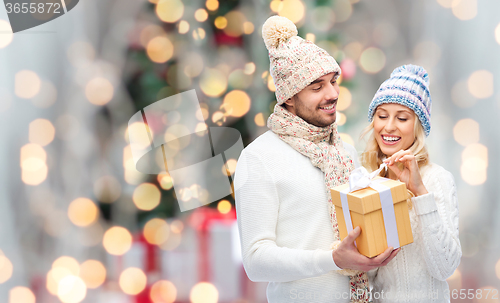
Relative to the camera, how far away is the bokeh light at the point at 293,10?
73.6 inches

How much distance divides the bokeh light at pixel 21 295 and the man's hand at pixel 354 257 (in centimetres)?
163

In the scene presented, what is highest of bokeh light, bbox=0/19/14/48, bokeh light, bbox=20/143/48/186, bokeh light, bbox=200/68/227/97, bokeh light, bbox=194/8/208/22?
bokeh light, bbox=0/19/14/48

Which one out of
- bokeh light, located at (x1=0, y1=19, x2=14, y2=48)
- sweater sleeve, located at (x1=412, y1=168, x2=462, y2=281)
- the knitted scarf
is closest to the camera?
sweater sleeve, located at (x1=412, y1=168, x2=462, y2=281)

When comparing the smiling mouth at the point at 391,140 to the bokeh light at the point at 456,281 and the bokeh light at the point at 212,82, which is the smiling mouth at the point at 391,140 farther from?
the bokeh light at the point at 456,281

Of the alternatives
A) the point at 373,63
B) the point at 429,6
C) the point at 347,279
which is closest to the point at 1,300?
the point at 347,279

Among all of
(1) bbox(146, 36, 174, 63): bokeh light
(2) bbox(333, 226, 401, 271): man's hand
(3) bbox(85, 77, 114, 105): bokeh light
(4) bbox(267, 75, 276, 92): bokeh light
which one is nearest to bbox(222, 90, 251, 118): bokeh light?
(4) bbox(267, 75, 276, 92): bokeh light

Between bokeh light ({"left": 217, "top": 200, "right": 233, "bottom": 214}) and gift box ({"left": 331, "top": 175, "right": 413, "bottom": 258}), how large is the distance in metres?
1.03

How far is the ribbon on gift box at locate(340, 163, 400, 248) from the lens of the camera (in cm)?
89

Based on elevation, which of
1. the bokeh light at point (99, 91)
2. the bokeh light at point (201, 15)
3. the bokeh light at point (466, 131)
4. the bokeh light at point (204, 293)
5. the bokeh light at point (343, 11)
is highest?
the bokeh light at point (201, 15)

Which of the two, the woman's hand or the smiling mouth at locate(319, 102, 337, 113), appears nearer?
the woman's hand

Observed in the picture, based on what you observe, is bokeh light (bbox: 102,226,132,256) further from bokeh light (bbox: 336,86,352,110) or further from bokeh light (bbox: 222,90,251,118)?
bokeh light (bbox: 336,86,352,110)

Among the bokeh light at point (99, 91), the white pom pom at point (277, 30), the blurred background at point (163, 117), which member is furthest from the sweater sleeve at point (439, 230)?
the bokeh light at point (99, 91)

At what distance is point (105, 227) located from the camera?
73.8 inches

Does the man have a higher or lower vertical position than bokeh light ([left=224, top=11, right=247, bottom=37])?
lower
